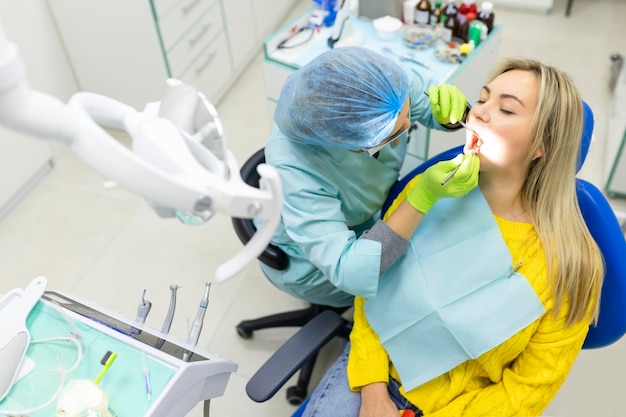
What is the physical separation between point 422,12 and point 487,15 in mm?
230

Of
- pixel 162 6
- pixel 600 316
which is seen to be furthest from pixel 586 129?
pixel 162 6

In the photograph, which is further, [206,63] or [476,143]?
[206,63]

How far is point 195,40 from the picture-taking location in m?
2.76

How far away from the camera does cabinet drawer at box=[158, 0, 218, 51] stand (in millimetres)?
2562

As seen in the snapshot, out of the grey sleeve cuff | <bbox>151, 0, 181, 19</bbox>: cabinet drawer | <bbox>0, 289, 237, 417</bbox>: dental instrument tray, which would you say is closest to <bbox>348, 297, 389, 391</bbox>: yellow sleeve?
the grey sleeve cuff

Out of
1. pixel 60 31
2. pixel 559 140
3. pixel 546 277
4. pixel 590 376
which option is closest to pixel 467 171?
pixel 559 140

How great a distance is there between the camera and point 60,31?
2664 mm

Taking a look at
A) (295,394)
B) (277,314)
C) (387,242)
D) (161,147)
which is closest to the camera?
(161,147)

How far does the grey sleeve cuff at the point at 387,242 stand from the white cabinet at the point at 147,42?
62.9 inches

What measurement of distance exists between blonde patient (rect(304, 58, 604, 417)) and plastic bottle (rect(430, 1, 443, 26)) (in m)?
0.95

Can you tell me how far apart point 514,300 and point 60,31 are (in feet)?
7.42

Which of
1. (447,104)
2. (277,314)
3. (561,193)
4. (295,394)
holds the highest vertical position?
(447,104)

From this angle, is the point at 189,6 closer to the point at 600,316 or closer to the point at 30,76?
the point at 30,76

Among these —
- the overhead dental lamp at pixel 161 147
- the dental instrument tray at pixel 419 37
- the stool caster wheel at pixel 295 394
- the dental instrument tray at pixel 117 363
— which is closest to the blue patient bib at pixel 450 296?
the dental instrument tray at pixel 117 363
